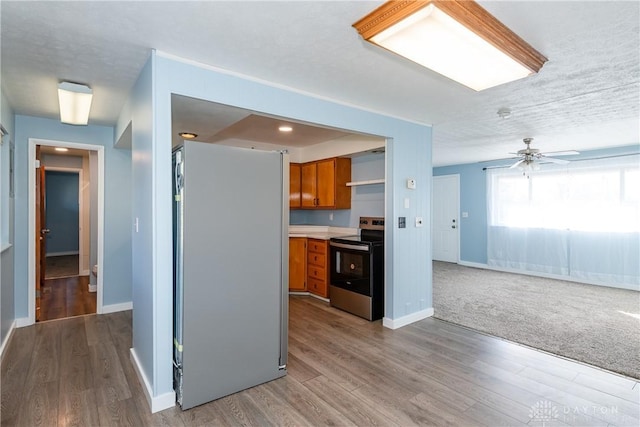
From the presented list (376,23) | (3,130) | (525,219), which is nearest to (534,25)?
(376,23)

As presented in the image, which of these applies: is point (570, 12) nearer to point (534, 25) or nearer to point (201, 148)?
point (534, 25)

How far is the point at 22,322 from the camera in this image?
3768mm

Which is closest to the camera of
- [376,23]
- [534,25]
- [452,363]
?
[376,23]

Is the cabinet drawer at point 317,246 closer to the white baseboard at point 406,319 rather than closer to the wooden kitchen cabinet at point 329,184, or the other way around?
the wooden kitchen cabinet at point 329,184

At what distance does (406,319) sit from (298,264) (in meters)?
1.92

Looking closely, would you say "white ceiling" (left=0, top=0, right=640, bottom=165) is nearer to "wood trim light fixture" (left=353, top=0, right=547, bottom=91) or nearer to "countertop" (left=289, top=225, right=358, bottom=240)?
"wood trim light fixture" (left=353, top=0, right=547, bottom=91)

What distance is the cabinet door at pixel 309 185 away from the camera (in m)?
5.38

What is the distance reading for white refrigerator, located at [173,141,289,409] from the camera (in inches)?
88.9

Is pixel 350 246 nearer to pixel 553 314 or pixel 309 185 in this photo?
pixel 309 185

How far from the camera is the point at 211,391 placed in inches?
91.7

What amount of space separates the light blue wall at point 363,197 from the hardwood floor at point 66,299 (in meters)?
3.68

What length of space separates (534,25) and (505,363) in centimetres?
267

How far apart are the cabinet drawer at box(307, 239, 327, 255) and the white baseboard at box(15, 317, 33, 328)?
3518mm

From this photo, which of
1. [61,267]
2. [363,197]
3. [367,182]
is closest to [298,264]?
[363,197]
